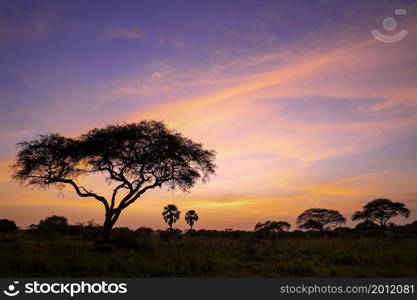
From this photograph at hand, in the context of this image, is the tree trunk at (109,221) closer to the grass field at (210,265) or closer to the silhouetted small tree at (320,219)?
the grass field at (210,265)

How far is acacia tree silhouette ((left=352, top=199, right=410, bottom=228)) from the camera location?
81.1 meters

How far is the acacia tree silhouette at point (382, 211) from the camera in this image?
8106 cm

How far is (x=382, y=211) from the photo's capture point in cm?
8169

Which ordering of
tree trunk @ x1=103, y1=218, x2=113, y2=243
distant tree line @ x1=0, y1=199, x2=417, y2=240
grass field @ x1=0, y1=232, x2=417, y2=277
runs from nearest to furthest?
grass field @ x1=0, y1=232, x2=417, y2=277 → tree trunk @ x1=103, y1=218, x2=113, y2=243 → distant tree line @ x1=0, y1=199, x2=417, y2=240

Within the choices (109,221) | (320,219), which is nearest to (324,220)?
(320,219)

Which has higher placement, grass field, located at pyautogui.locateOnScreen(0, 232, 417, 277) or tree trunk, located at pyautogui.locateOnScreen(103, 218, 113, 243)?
tree trunk, located at pyautogui.locateOnScreen(103, 218, 113, 243)

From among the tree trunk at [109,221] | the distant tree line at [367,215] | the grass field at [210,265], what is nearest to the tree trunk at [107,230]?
the tree trunk at [109,221]

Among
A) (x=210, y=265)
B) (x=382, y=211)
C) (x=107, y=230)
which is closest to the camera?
(x=210, y=265)

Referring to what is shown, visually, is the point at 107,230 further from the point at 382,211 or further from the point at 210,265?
the point at 382,211

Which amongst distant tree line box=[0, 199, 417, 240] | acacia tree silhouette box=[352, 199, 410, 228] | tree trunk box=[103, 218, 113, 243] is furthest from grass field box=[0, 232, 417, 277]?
acacia tree silhouette box=[352, 199, 410, 228]

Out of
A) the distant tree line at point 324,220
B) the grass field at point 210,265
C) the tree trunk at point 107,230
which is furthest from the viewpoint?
the distant tree line at point 324,220

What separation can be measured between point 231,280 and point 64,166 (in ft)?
62.4

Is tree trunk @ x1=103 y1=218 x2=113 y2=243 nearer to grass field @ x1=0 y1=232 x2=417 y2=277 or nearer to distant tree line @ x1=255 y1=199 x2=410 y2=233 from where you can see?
grass field @ x1=0 y1=232 x2=417 y2=277

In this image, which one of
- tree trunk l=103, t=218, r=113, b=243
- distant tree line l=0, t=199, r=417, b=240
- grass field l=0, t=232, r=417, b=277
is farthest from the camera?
distant tree line l=0, t=199, r=417, b=240
